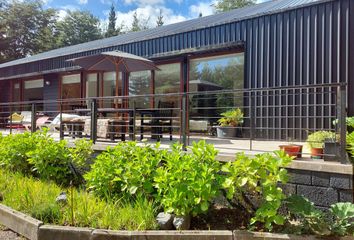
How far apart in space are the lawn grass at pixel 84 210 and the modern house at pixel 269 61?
1726 millimetres

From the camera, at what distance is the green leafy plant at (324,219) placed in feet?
8.98

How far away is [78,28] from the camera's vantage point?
114 feet

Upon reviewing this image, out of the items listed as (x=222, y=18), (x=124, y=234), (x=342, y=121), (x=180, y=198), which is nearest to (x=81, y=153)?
(x=124, y=234)

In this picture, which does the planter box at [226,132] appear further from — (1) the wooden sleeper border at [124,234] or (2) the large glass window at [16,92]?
(2) the large glass window at [16,92]

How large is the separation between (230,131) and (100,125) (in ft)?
8.63

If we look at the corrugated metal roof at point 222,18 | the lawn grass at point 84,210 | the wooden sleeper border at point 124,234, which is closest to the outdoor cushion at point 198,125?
the corrugated metal roof at point 222,18

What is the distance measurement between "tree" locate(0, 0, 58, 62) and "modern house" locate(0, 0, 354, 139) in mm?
21650

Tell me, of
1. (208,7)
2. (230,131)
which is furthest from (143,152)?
(208,7)

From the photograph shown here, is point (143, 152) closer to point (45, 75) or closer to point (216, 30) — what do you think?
point (216, 30)

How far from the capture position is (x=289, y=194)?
3258 mm

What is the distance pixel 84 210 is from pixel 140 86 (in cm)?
632

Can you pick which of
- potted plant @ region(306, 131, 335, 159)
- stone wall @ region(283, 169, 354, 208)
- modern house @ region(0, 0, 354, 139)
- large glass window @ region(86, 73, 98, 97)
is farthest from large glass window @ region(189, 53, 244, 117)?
large glass window @ region(86, 73, 98, 97)

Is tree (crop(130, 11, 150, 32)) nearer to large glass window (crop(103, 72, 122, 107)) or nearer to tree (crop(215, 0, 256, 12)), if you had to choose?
tree (crop(215, 0, 256, 12))

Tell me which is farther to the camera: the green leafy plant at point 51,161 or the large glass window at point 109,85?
the large glass window at point 109,85
